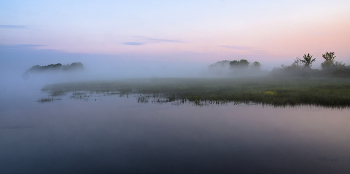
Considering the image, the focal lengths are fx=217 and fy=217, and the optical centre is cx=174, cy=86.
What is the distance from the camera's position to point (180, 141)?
10.5m

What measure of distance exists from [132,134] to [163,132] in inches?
67.0

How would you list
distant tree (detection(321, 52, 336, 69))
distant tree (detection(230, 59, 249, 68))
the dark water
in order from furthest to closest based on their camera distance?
distant tree (detection(230, 59, 249, 68))
distant tree (detection(321, 52, 336, 69))
the dark water

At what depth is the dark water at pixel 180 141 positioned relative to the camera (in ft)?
25.8

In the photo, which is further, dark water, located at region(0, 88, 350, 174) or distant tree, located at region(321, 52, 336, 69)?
distant tree, located at region(321, 52, 336, 69)

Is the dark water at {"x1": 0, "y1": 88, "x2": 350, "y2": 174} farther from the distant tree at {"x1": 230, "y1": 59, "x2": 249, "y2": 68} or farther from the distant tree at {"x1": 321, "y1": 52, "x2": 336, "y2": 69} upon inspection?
the distant tree at {"x1": 230, "y1": 59, "x2": 249, "y2": 68}

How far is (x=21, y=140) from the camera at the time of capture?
1105 cm

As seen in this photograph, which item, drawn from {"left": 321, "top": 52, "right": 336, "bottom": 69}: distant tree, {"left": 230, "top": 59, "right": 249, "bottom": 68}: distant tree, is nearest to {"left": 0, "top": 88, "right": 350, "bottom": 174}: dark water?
{"left": 321, "top": 52, "right": 336, "bottom": 69}: distant tree

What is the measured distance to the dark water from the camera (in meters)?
7.88

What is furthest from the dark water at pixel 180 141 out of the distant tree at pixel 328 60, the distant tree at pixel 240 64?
the distant tree at pixel 240 64

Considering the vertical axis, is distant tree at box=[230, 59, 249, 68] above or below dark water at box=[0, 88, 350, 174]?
above

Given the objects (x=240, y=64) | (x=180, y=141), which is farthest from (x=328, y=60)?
(x=180, y=141)

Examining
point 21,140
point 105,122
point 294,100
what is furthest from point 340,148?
point 21,140

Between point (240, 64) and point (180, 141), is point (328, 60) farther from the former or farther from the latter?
point (180, 141)

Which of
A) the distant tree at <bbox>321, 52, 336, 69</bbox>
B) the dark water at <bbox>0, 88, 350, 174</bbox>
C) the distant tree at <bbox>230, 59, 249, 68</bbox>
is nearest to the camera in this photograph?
the dark water at <bbox>0, 88, 350, 174</bbox>
